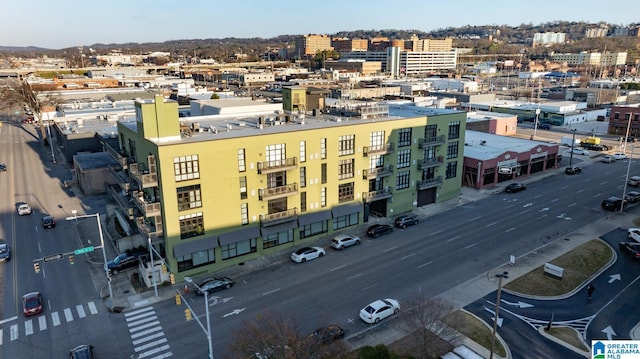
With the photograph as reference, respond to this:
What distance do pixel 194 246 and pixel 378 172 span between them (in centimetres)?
2506

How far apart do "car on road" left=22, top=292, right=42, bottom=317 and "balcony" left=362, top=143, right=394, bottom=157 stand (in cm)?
3673

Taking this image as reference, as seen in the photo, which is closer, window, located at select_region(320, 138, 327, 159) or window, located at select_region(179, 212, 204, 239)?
window, located at select_region(179, 212, 204, 239)

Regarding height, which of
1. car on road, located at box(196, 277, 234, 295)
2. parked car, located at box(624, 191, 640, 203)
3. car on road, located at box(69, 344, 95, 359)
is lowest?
car on road, located at box(196, 277, 234, 295)

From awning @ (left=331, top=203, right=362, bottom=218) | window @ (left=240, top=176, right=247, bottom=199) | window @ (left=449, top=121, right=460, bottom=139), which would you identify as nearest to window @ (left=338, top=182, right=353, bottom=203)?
awning @ (left=331, top=203, right=362, bottom=218)

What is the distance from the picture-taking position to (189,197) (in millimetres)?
41969

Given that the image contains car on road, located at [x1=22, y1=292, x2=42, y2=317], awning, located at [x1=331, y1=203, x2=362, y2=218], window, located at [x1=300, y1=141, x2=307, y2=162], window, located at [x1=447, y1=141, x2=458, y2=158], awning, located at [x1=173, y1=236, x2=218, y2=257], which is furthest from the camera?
window, located at [x1=447, y1=141, x2=458, y2=158]

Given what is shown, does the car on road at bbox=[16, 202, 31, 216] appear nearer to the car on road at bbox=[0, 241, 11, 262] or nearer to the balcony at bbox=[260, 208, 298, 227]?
the car on road at bbox=[0, 241, 11, 262]

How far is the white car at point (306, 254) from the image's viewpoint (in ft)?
149

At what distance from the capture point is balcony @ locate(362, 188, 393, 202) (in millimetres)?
55000

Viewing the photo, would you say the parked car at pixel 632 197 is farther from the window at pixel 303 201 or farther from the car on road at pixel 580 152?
the window at pixel 303 201

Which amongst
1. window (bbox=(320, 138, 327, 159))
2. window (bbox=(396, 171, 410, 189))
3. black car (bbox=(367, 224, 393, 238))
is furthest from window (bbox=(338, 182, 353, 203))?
window (bbox=(396, 171, 410, 189))

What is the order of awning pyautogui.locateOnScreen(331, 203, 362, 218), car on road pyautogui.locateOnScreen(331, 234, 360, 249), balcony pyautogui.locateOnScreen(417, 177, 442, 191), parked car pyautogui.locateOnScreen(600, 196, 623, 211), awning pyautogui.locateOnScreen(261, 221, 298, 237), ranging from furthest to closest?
balcony pyautogui.locateOnScreen(417, 177, 442, 191) → parked car pyautogui.locateOnScreen(600, 196, 623, 211) → awning pyautogui.locateOnScreen(331, 203, 362, 218) → car on road pyautogui.locateOnScreen(331, 234, 360, 249) → awning pyautogui.locateOnScreen(261, 221, 298, 237)

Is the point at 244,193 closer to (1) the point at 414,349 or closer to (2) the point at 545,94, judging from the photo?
(1) the point at 414,349

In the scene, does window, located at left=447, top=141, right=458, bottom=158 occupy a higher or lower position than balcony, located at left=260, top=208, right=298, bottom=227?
higher
